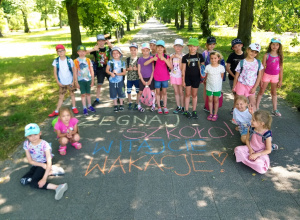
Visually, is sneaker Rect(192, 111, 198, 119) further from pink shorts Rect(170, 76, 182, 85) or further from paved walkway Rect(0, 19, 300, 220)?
pink shorts Rect(170, 76, 182, 85)

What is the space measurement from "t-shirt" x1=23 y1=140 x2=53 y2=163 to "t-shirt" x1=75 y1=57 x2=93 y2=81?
2.56 meters

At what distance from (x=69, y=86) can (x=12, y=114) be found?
6.68 ft

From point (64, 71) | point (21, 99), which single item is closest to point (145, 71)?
point (64, 71)

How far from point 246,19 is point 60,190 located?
1192cm

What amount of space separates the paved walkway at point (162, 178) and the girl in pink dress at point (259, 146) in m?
0.15

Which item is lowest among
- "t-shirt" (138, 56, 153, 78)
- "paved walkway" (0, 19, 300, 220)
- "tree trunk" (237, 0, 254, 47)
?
"paved walkway" (0, 19, 300, 220)

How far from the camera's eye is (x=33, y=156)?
3654mm

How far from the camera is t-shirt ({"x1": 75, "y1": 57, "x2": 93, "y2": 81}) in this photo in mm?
5723

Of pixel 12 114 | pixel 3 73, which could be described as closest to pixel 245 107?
pixel 12 114

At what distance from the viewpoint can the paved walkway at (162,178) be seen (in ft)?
9.95

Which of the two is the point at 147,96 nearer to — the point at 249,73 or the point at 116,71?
the point at 116,71

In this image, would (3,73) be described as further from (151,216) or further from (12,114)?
(151,216)

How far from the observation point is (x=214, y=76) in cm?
520

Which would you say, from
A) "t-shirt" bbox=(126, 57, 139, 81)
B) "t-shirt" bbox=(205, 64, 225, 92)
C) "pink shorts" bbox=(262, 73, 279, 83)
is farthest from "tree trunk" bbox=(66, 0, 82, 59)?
"pink shorts" bbox=(262, 73, 279, 83)
